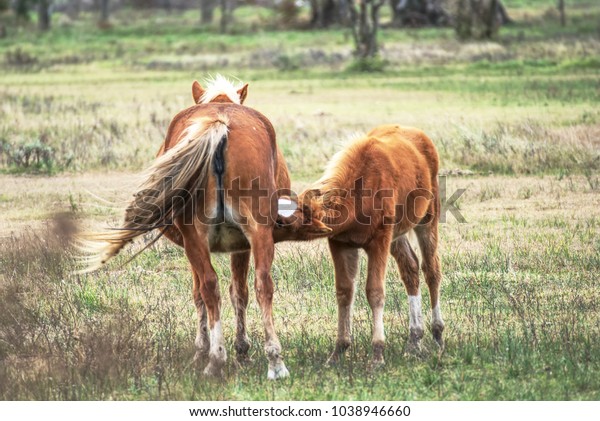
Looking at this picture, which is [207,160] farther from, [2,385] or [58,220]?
[58,220]

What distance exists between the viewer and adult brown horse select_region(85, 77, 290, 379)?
7176 millimetres

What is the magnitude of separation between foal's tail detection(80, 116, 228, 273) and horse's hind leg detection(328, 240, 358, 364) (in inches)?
46.6

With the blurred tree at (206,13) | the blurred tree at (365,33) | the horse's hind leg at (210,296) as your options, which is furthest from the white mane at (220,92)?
the blurred tree at (206,13)

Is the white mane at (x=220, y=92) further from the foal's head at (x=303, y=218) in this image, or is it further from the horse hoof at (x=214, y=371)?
the horse hoof at (x=214, y=371)

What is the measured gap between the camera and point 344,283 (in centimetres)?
787

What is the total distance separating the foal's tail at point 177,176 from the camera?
7.30 m

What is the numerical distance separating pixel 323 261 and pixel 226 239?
3654 mm

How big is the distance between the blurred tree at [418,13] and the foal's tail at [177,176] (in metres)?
56.0

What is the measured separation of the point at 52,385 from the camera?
7.24 metres

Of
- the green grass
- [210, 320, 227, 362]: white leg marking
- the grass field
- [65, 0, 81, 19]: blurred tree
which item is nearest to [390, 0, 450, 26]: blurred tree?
A: the grass field

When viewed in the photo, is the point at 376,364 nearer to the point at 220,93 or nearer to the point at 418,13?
the point at 220,93

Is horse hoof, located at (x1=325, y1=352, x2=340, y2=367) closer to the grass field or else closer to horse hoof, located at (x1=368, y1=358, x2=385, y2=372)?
the grass field

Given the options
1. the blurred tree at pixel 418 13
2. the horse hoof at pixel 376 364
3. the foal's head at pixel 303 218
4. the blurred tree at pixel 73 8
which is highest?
the foal's head at pixel 303 218

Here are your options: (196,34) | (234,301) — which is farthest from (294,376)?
(196,34)
